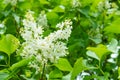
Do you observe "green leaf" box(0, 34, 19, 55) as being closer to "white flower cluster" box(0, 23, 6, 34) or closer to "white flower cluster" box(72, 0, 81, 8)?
"white flower cluster" box(72, 0, 81, 8)

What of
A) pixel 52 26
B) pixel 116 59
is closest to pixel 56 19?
pixel 52 26

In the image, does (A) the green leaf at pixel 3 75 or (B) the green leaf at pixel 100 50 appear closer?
(A) the green leaf at pixel 3 75

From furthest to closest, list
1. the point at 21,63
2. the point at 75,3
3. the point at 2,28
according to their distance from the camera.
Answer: the point at 2,28, the point at 75,3, the point at 21,63

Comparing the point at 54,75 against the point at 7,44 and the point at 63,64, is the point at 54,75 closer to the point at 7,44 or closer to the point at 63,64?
the point at 63,64

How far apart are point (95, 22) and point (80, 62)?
824mm

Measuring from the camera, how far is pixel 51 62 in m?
1.49

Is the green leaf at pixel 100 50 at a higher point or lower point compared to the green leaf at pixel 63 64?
higher

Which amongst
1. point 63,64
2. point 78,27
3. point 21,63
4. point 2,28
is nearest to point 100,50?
point 63,64

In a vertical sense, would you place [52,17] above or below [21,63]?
above

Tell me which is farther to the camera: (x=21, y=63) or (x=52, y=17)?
(x=52, y=17)

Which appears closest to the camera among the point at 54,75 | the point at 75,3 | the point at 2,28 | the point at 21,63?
the point at 21,63

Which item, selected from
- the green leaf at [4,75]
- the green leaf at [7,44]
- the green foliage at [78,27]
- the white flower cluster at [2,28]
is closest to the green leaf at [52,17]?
the green foliage at [78,27]

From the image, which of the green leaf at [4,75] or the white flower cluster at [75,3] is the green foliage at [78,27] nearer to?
the white flower cluster at [75,3]

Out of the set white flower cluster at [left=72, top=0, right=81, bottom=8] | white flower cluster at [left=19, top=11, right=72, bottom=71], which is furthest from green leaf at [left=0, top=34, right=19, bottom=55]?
white flower cluster at [left=72, top=0, right=81, bottom=8]
